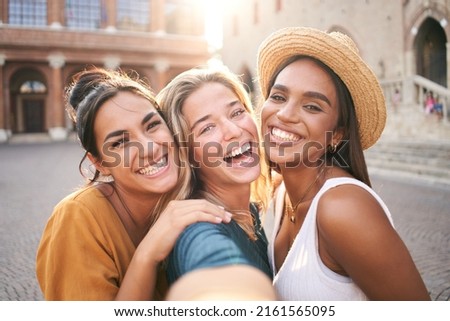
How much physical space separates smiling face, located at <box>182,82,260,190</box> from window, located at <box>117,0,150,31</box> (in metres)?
27.9

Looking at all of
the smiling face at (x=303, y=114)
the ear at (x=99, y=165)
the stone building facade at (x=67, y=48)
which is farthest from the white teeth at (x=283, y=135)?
the stone building facade at (x=67, y=48)

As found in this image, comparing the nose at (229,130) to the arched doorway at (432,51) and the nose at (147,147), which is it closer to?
the nose at (147,147)

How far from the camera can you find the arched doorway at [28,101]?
83.1 ft

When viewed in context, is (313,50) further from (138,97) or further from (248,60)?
(248,60)

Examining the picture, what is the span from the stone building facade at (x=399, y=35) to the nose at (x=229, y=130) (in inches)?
416

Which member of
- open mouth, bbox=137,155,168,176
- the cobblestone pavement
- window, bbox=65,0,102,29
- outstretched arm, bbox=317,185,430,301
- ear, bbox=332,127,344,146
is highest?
window, bbox=65,0,102,29

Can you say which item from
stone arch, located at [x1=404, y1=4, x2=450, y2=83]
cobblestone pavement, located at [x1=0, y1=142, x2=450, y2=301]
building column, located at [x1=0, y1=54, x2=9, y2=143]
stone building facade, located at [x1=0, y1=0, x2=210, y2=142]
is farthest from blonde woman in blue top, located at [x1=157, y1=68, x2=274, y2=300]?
building column, located at [x1=0, y1=54, x2=9, y2=143]

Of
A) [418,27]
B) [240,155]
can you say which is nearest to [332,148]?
[240,155]

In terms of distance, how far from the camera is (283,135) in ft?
6.69

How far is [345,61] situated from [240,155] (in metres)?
0.68

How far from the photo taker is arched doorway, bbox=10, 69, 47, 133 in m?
25.3

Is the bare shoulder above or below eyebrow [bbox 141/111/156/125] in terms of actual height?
below

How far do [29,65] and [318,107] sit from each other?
26406mm

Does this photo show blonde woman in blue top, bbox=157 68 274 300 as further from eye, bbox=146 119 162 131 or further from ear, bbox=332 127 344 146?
ear, bbox=332 127 344 146
